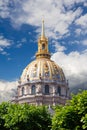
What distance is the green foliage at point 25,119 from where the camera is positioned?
49625 millimetres

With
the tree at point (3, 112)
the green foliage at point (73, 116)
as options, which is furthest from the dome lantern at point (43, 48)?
the green foliage at point (73, 116)

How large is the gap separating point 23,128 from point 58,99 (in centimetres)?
8757

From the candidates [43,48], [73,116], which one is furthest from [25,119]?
[43,48]

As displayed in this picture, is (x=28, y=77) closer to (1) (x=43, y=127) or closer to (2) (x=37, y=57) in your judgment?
(2) (x=37, y=57)

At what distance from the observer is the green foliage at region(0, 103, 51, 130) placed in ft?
163

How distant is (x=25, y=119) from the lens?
162 feet

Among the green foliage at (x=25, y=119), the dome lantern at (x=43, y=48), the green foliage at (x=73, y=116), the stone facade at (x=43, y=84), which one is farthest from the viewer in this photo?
the dome lantern at (x=43, y=48)

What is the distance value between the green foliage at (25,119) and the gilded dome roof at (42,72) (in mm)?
89240

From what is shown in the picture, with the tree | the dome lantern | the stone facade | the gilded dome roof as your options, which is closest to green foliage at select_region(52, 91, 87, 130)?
the tree

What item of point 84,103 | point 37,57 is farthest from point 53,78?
point 84,103

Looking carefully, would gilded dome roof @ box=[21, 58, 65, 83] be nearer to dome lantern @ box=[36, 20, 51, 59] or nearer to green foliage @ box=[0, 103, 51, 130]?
dome lantern @ box=[36, 20, 51, 59]

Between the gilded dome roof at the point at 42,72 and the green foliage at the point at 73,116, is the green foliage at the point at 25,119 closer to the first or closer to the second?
the green foliage at the point at 73,116

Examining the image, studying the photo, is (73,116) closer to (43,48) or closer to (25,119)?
(25,119)

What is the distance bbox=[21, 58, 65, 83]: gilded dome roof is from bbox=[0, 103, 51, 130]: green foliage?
8924 centimetres
